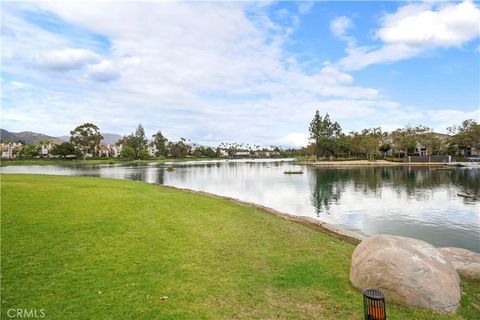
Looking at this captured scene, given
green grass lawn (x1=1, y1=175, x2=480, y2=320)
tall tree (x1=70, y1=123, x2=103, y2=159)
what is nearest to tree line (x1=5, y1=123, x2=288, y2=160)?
tall tree (x1=70, y1=123, x2=103, y2=159)

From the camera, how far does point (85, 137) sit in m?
123

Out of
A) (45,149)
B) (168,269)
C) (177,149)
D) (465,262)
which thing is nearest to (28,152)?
(45,149)

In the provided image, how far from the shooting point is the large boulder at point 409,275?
675 centimetres

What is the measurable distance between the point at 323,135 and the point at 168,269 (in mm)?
113859

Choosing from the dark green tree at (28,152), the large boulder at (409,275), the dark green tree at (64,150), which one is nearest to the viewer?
the large boulder at (409,275)

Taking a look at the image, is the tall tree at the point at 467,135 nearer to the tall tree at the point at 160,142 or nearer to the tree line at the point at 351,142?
the tree line at the point at 351,142

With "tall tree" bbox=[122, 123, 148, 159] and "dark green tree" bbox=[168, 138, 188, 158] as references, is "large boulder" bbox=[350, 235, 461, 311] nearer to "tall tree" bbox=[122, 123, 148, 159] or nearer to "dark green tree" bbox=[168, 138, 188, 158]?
"tall tree" bbox=[122, 123, 148, 159]

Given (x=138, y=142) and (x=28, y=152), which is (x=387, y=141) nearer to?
(x=138, y=142)

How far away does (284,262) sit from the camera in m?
9.18

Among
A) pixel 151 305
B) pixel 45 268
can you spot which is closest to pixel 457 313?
pixel 151 305

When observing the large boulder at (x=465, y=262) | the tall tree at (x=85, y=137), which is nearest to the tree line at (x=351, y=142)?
the tall tree at (x=85, y=137)

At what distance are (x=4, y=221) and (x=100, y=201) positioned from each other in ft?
15.8

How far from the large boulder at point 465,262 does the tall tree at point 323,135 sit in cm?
10476

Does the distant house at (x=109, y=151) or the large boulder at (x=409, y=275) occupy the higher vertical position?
the distant house at (x=109, y=151)
